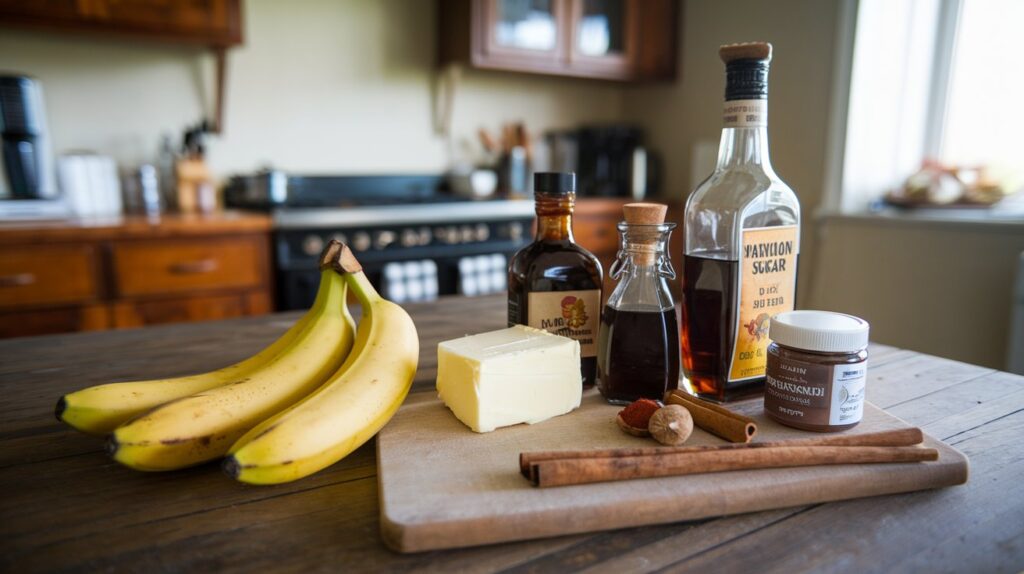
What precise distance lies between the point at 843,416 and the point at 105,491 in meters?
0.68

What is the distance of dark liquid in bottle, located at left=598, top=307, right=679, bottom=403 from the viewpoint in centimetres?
69

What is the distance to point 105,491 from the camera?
53cm

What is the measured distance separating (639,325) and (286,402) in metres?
0.38

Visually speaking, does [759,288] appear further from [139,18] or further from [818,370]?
[139,18]

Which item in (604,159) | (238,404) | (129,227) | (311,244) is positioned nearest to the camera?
(238,404)

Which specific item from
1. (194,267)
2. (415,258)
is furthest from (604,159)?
(194,267)

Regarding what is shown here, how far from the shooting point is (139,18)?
207cm

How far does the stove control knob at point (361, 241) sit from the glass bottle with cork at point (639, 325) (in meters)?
1.71

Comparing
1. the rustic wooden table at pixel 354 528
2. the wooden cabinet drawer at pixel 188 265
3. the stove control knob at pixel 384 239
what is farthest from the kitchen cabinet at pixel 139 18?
the rustic wooden table at pixel 354 528

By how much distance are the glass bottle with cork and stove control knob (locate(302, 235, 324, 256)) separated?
5.63 feet

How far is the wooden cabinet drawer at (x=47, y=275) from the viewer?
1.78 meters

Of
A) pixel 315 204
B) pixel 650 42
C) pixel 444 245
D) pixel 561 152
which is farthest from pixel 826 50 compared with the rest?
pixel 315 204

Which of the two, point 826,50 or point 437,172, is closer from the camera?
point 826,50

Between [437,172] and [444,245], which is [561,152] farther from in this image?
[444,245]
